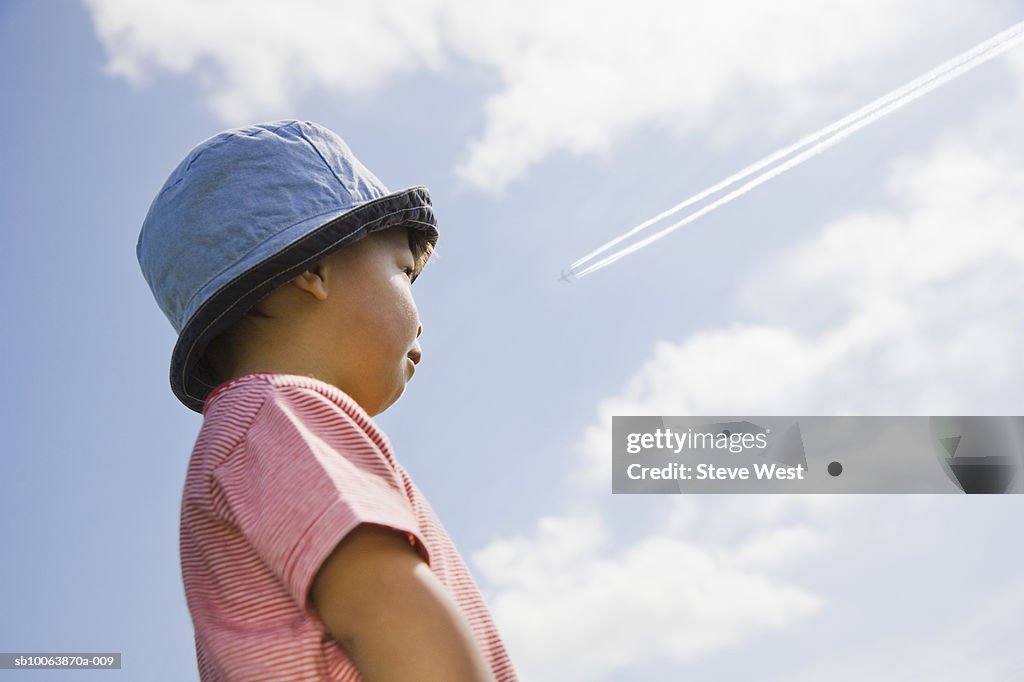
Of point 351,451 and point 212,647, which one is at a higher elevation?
point 351,451

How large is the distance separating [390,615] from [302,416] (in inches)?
16.4

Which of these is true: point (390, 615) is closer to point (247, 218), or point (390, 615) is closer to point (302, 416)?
point (302, 416)

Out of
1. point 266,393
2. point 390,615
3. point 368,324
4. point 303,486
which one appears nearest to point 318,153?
point 368,324

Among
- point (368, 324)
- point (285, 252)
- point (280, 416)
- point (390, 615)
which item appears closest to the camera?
point (390, 615)

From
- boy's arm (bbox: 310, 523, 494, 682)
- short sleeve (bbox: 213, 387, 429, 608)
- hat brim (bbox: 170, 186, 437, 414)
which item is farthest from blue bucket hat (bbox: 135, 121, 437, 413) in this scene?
boy's arm (bbox: 310, 523, 494, 682)

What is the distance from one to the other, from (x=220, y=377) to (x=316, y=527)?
36.2 inches

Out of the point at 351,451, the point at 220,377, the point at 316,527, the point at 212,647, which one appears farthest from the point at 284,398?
the point at 220,377

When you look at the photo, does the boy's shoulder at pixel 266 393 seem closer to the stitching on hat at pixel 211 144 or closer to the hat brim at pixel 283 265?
the hat brim at pixel 283 265

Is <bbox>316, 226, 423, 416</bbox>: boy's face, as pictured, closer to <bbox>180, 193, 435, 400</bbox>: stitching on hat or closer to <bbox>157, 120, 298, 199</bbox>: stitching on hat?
<bbox>180, 193, 435, 400</bbox>: stitching on hat

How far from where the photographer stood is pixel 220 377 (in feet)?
7.74

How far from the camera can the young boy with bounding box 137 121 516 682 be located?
1541 millimetres

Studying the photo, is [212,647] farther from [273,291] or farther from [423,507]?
[273,291]

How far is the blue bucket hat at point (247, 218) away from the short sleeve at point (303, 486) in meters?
0.37

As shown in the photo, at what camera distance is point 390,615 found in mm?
1512
